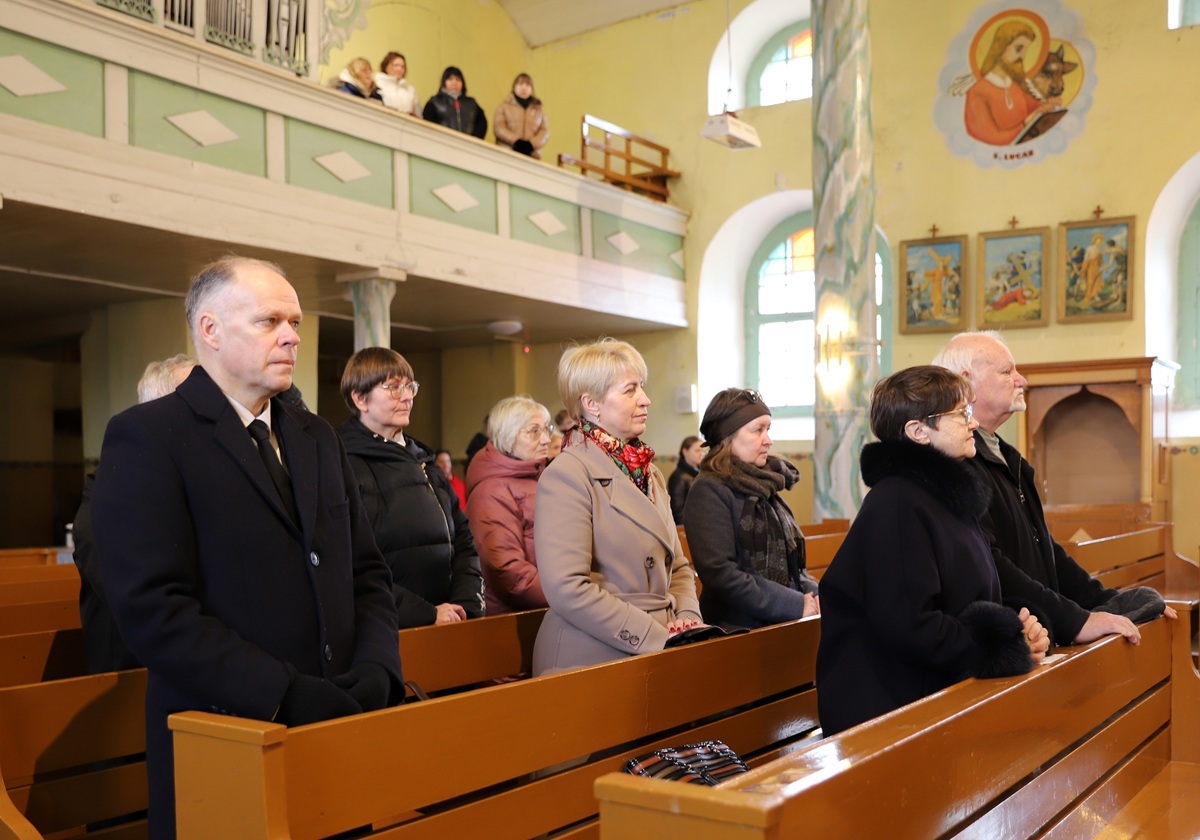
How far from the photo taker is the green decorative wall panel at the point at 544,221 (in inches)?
424

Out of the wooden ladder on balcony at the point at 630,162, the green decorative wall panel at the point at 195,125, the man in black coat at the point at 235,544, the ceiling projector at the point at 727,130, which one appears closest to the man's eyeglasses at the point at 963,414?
the man in black coat at the point at 235,544

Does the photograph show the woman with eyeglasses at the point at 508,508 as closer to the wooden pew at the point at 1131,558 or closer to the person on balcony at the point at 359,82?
the wooden pew at the point at 1131,558

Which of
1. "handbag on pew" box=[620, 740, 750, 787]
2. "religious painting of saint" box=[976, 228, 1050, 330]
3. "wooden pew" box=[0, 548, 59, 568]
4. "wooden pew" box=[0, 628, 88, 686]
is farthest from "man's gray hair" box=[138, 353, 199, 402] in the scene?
"religious painting of saint" box=[976, 228, 1050, 330]

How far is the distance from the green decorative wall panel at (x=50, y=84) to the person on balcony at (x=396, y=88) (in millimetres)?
3124

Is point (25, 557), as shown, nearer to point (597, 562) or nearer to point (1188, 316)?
point (597, 562)

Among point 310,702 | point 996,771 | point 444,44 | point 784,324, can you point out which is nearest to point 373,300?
point 444,44

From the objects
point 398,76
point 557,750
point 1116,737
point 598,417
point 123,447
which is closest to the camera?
point 123,447

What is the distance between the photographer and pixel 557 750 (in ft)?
7.83

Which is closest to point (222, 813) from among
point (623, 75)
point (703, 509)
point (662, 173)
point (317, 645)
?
point (317, 645)

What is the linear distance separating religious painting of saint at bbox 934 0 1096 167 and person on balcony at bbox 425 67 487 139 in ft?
15.3

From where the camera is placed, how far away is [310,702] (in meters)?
2.04

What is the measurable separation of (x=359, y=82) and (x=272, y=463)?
873 centimetres

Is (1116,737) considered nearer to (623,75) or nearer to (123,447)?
(123,447)

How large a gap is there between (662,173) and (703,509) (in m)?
10.1
